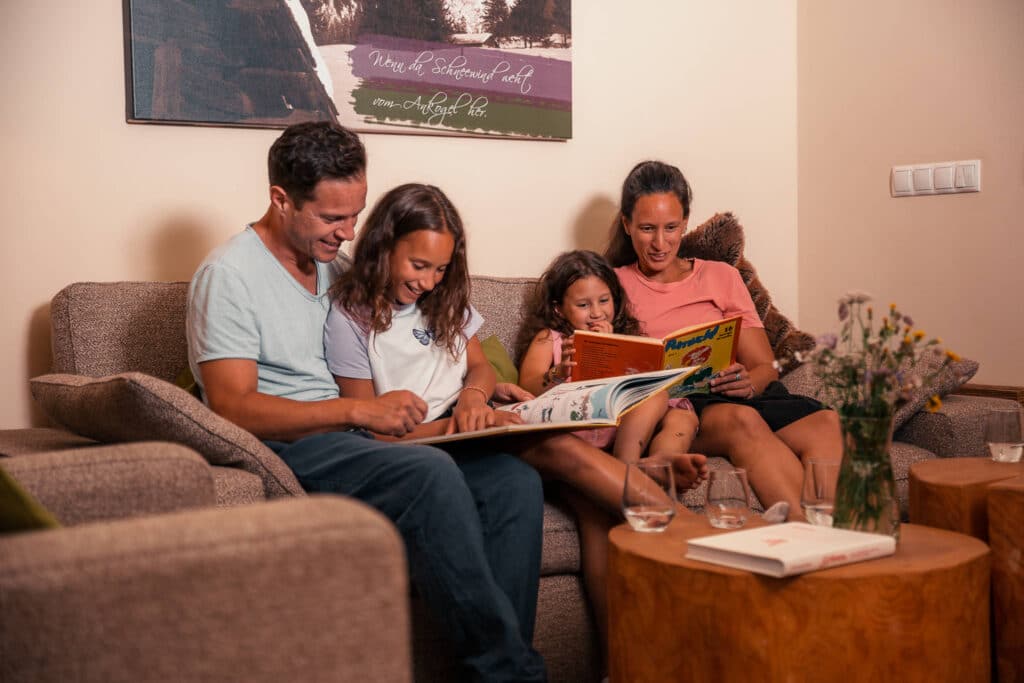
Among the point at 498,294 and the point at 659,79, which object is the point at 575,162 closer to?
the point at 659,79

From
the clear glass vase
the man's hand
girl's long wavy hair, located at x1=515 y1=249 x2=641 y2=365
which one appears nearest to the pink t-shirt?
girl's long wavy hair, located at x1=515 y1=249 x2=641 y2=365

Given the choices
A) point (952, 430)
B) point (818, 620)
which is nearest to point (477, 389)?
point (818, 620)

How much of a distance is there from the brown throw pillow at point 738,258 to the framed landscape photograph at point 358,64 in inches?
19.6

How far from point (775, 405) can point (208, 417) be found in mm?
1320

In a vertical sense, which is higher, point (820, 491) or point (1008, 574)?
point (820, 491)

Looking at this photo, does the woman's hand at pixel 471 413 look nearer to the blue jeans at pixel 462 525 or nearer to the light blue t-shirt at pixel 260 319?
the blue jeans at pixel 462 525

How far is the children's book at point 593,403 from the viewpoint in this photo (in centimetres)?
179

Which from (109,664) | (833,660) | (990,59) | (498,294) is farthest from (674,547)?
(990,59)

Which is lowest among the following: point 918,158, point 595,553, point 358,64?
point 595,553

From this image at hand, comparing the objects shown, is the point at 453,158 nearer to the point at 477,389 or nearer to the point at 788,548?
the point at 477,389

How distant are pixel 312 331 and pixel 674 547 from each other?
910 millimetres

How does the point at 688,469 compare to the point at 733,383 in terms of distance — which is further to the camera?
the point at 733,383

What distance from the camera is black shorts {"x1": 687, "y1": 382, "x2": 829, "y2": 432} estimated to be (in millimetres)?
2373

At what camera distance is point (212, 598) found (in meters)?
0.81
